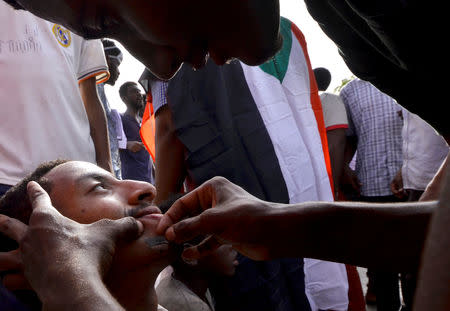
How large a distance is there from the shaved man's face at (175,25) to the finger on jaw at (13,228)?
582 mm

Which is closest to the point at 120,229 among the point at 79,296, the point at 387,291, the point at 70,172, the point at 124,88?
the point at 79,296

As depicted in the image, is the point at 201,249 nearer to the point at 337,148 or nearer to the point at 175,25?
the point at 175,25

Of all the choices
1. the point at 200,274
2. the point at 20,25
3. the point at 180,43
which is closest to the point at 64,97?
the point at 20,25

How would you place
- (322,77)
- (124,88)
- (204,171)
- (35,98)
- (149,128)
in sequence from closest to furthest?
(35,98), (204,171), (149,128), (322,77), (124,88)

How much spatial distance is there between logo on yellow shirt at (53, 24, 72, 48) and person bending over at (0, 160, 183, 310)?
70 cm

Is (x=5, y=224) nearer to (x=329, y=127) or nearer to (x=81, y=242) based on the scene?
(x=81, y=242)

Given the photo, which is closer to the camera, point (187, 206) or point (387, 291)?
point (187, 206)

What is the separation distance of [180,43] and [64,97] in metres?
1.14

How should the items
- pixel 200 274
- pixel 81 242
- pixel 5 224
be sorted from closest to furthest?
pixel 81 242 → pixel 5 224 → pixel 200 274

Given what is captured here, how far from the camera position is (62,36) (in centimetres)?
214

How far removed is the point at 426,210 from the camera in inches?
49.1

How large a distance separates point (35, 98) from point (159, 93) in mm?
748

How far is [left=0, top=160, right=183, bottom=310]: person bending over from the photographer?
4.51 feet

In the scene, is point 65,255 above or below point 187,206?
above
